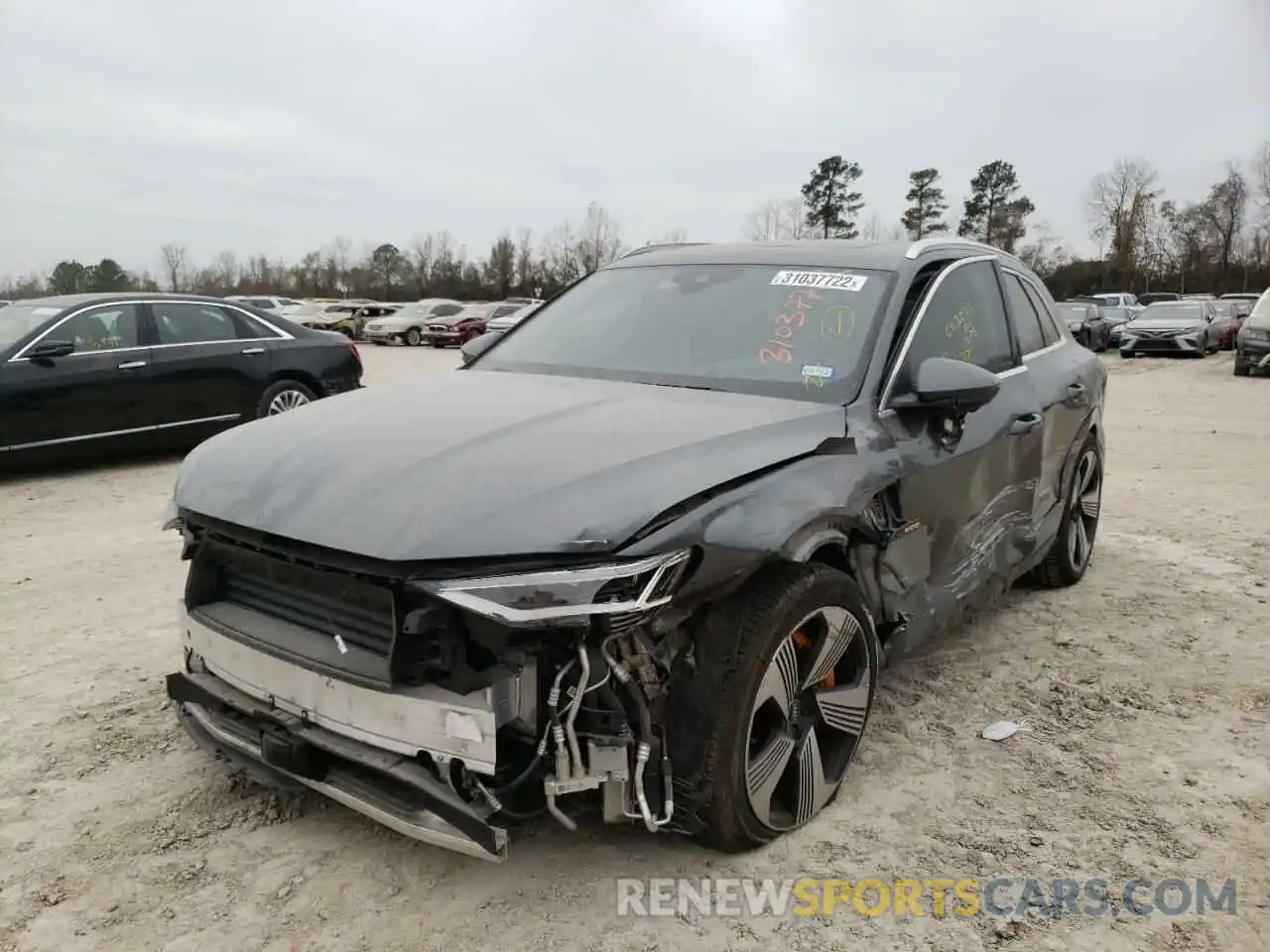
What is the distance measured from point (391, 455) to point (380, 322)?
34831mm

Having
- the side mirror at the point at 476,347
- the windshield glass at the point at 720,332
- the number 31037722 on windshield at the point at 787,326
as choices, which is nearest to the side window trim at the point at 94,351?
the side mirror at the point at 476,347

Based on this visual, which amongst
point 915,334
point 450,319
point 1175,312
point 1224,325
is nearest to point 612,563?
point 915,334

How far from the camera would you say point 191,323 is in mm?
8523

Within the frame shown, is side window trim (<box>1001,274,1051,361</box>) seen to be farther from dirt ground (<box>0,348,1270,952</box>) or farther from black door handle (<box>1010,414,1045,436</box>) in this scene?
dirt ground (<box>0,348,1270,952</box>)

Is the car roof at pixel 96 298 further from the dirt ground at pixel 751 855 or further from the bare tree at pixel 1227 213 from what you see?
the bare tree at pixel 1227 213

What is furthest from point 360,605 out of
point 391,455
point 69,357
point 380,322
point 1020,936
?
point 380,322

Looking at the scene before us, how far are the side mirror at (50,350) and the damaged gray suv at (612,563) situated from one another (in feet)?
18.0

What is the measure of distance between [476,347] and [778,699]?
231cm

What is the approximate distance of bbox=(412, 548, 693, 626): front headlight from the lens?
7.00 ft

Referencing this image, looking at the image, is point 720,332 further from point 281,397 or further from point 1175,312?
point 1175,312

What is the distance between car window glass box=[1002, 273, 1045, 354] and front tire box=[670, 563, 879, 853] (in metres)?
2.15

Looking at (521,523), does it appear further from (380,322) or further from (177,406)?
(380,322)

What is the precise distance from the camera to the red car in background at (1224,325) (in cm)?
2545

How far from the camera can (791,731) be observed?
275 centimetres
